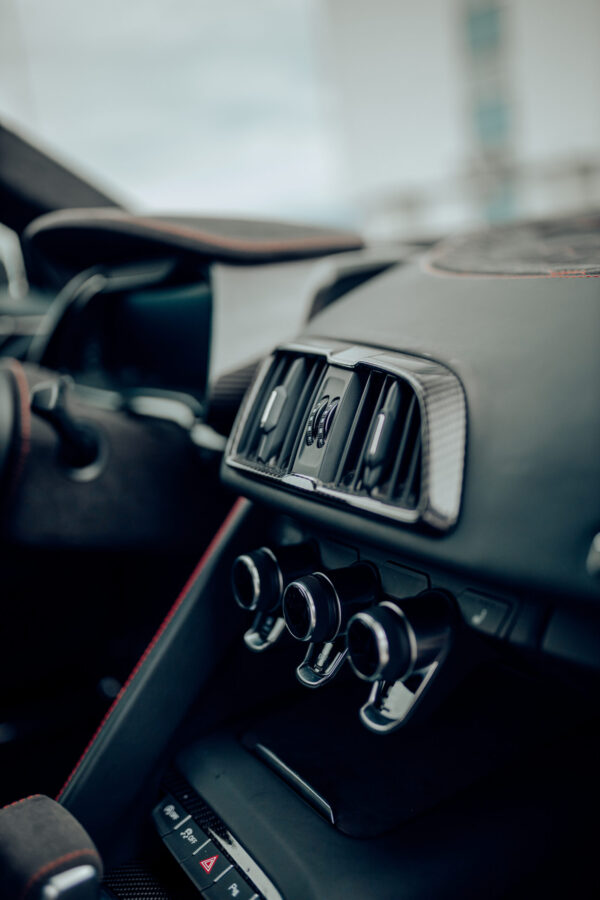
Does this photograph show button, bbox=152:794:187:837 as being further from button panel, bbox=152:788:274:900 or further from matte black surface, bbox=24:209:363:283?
matte black surface, bbox=24:209:363:283

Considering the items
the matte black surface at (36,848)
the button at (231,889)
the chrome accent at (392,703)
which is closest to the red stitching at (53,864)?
the matte black surface at (36,848)

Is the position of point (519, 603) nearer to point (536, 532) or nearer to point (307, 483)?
point (536, 532)

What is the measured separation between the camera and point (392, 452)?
608 millimetres

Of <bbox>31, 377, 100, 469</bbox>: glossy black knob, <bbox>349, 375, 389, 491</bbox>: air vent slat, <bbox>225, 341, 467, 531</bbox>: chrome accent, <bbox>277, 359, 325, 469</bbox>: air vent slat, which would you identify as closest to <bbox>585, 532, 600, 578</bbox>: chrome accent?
<bbox>225, 341, 467, 531</bbox>: chrome accent

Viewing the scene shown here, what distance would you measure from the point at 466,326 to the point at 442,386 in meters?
Result: 0.11

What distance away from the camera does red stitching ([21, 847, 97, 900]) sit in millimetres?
537

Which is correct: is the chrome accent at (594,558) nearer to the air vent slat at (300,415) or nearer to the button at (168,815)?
the air vent slat at (300,415)

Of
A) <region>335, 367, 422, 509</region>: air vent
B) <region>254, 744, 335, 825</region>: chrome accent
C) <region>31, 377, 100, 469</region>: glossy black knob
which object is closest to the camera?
<region>335, 367, 422, 509</region>: air vent

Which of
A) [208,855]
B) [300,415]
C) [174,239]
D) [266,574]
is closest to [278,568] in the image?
[266,574]

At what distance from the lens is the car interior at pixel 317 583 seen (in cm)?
57

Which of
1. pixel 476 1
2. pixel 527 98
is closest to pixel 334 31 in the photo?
pixel 476 1

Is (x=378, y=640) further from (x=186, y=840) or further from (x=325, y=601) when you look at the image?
(x=186, y=840)

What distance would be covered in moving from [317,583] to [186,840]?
12.9 inches

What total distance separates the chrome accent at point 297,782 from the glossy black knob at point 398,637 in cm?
20
